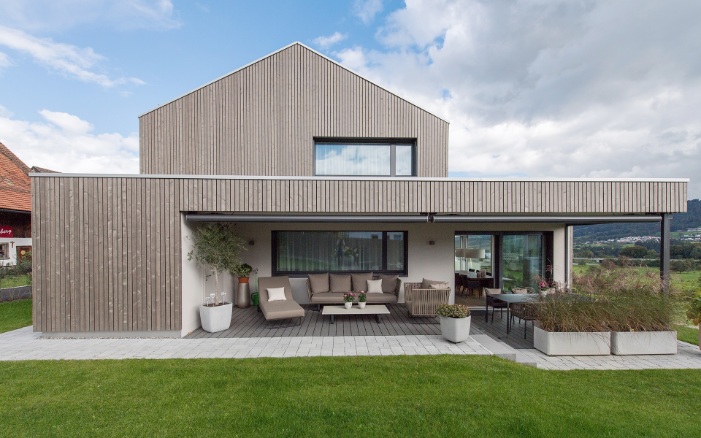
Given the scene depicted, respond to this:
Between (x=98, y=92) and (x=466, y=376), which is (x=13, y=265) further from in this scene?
(x=466, y=376)

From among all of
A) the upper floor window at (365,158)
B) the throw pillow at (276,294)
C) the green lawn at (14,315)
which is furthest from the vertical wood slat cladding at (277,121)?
the green lawn at (14,315)

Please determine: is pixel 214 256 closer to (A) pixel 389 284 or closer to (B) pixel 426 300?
(A) pixel 389 284

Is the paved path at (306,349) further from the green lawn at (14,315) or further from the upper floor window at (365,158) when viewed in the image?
the upper floor window at (365,158)

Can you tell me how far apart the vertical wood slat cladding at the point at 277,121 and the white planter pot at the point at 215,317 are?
4385 millimetres

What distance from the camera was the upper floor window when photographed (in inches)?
376

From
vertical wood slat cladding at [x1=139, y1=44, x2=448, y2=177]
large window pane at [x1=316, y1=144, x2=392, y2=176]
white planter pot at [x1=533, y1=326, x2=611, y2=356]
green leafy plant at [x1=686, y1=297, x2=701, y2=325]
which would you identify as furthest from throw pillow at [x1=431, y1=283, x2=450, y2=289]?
green leafy plant at [x1=686, y1=297, x2=701, y2=325]

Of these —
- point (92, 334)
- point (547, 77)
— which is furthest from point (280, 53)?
point (547, 77)

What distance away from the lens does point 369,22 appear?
43.1ft

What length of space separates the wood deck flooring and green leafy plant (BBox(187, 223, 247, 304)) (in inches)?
37.8

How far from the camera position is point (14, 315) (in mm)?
8078

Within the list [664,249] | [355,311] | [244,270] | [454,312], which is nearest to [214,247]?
[244,270]

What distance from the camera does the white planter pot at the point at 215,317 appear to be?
6344 millimetres

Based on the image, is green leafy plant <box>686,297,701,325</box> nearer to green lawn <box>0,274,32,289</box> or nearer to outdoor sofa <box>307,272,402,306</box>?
outdoor sofa <box>307,272,402,306</box>

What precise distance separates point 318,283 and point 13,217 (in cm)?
1372
